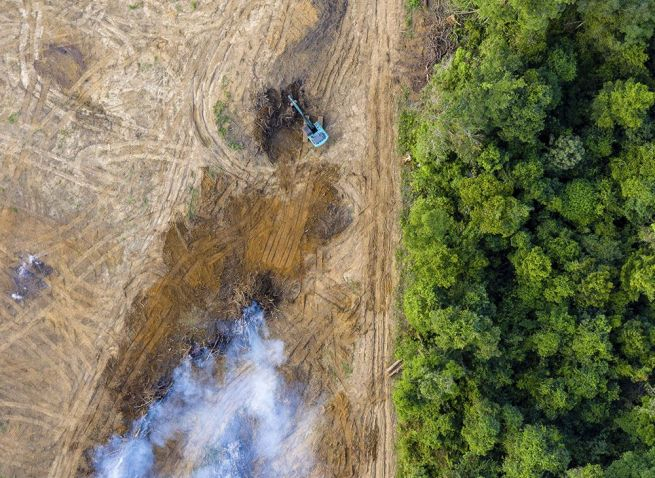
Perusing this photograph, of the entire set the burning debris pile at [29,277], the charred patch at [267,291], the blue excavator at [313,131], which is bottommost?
the charred patch at [267,291]

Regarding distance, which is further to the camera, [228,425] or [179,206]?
[179,206]

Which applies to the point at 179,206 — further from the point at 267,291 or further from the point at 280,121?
the point at 280,121

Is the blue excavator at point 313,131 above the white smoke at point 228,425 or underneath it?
above

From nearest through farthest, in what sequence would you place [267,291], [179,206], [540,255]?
[540,255], [267,291], [179,206]

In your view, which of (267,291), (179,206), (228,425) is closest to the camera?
(228,425)

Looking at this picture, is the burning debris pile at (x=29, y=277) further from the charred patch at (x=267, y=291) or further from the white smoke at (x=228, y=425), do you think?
the charred patch at (x=267, y=291)

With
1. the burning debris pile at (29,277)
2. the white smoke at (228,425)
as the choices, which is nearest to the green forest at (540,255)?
→ the white smoke at (228,425)

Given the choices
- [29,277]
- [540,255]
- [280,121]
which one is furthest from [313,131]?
[29,277]
